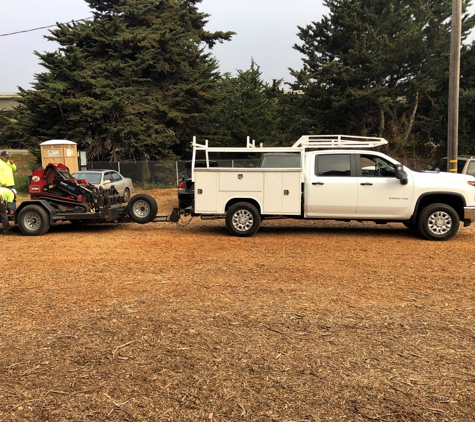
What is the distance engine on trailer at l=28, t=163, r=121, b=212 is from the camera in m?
10.5

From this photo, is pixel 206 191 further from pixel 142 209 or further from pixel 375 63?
pixel 375 63

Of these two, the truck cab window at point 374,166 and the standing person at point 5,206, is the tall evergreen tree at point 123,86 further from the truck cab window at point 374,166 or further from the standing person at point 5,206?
the truck cab window at point 374,166

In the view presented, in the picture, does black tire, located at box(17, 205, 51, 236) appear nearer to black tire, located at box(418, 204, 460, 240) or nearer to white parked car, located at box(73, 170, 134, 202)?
white parked car, located at box(73, 170, 134, 202)

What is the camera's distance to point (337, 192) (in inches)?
380

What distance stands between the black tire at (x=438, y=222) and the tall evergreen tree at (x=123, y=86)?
19249mm

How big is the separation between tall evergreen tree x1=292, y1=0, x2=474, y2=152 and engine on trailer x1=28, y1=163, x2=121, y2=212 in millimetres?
18321

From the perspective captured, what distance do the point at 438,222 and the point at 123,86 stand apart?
22.5m

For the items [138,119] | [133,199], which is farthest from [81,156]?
[133,199]

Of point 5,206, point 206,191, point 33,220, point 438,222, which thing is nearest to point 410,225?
point 438,222

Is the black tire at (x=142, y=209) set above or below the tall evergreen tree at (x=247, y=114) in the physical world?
below

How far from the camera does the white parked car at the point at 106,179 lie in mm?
16953

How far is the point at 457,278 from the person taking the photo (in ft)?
21.0

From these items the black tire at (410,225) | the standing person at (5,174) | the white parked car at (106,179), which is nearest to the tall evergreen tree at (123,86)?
the white parked car at (106,179)

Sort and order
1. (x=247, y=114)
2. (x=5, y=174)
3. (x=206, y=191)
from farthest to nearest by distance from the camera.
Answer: (x=247, y=114), (x=5, y=174), (x=206, y=191)
